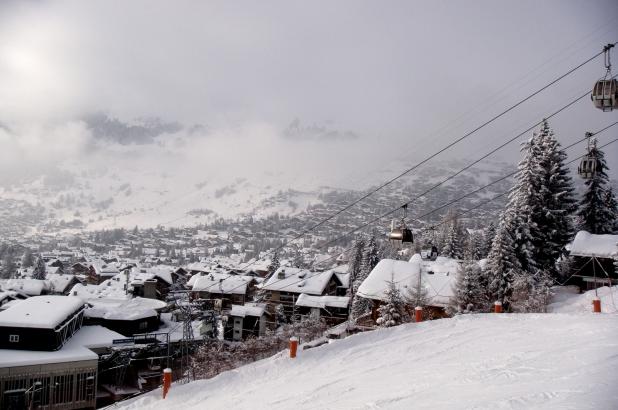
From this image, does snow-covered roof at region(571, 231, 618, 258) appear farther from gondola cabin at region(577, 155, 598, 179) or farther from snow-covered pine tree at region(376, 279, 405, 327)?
gondola cabin at region(577, 155, 598, 179)

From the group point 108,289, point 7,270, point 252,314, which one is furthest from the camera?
point 7,270

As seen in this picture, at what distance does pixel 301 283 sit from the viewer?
60719mm

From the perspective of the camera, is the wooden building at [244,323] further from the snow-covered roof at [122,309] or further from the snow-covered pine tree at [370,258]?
the snow-covered pine tree at [370,258]

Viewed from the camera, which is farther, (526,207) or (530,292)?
(526,207)

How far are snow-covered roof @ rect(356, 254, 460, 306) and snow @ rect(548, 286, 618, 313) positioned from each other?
26.8 feet

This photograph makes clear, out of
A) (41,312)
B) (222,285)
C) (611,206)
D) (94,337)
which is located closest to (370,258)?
→ (222,285)

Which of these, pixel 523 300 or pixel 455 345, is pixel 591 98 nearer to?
pixel 455 345

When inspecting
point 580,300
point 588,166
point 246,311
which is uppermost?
point 588,166

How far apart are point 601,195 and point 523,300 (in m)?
15.7

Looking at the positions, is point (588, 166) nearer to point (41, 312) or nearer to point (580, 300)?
point (580, 300)

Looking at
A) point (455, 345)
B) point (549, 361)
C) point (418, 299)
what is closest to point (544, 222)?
point (418, 299)

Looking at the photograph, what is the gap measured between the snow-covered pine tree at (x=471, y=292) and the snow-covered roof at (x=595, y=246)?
6.56m

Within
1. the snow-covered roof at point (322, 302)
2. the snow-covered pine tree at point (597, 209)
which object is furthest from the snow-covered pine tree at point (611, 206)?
the snow-covered roof at point (322, 302)

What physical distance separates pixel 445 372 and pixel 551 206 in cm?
→ 2756
